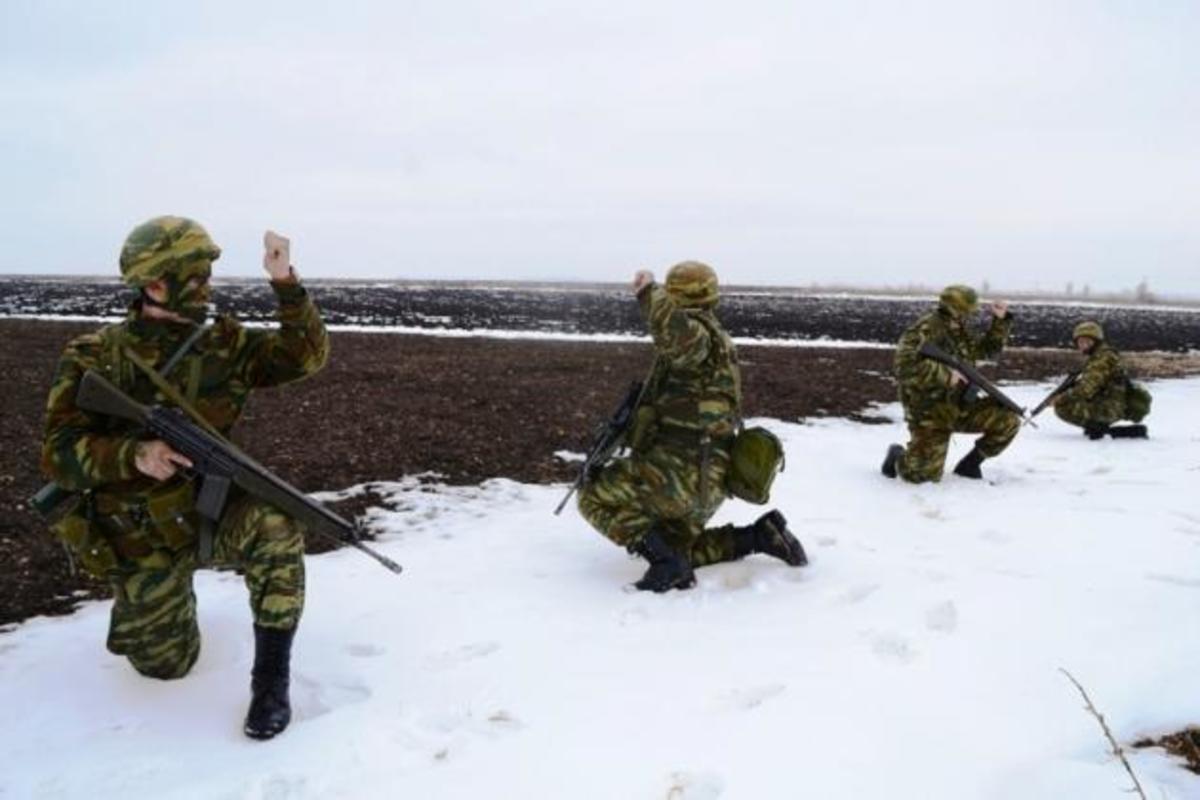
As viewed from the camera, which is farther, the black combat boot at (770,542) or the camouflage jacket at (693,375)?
the black combat boot at (770,542)

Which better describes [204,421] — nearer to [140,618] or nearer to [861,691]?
[140,618]

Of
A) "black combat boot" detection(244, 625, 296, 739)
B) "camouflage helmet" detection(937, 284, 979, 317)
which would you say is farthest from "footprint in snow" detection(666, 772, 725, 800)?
"camouflage helmet" detection(937, 284, 979, 317)

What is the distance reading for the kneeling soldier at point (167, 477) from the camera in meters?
3.60

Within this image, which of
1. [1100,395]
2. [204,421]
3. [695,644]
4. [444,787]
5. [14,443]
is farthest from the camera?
[1100,395]

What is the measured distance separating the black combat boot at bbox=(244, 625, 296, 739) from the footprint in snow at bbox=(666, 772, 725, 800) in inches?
65.2

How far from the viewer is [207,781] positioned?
3.25 metres

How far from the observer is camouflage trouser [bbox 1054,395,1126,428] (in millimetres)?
10945

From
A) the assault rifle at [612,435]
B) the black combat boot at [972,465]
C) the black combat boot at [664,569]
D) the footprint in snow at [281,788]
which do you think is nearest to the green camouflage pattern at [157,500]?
the footprint in snow at [281,788]

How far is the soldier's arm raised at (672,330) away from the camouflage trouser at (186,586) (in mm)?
2232

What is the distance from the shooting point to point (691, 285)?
5.21m

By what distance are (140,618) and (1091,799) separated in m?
3.86

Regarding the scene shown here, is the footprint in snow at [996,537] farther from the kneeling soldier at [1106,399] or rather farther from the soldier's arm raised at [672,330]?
the kneeling soldier at [1106,399]

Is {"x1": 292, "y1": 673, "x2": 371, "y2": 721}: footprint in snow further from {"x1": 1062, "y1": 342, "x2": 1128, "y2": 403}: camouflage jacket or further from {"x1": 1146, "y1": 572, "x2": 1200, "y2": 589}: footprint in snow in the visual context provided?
{"x1": 1062, "y1": 342, "x2": 1128, "y2": 403}: camouflage jacket

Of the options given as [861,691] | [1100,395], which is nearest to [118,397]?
[861,691]
